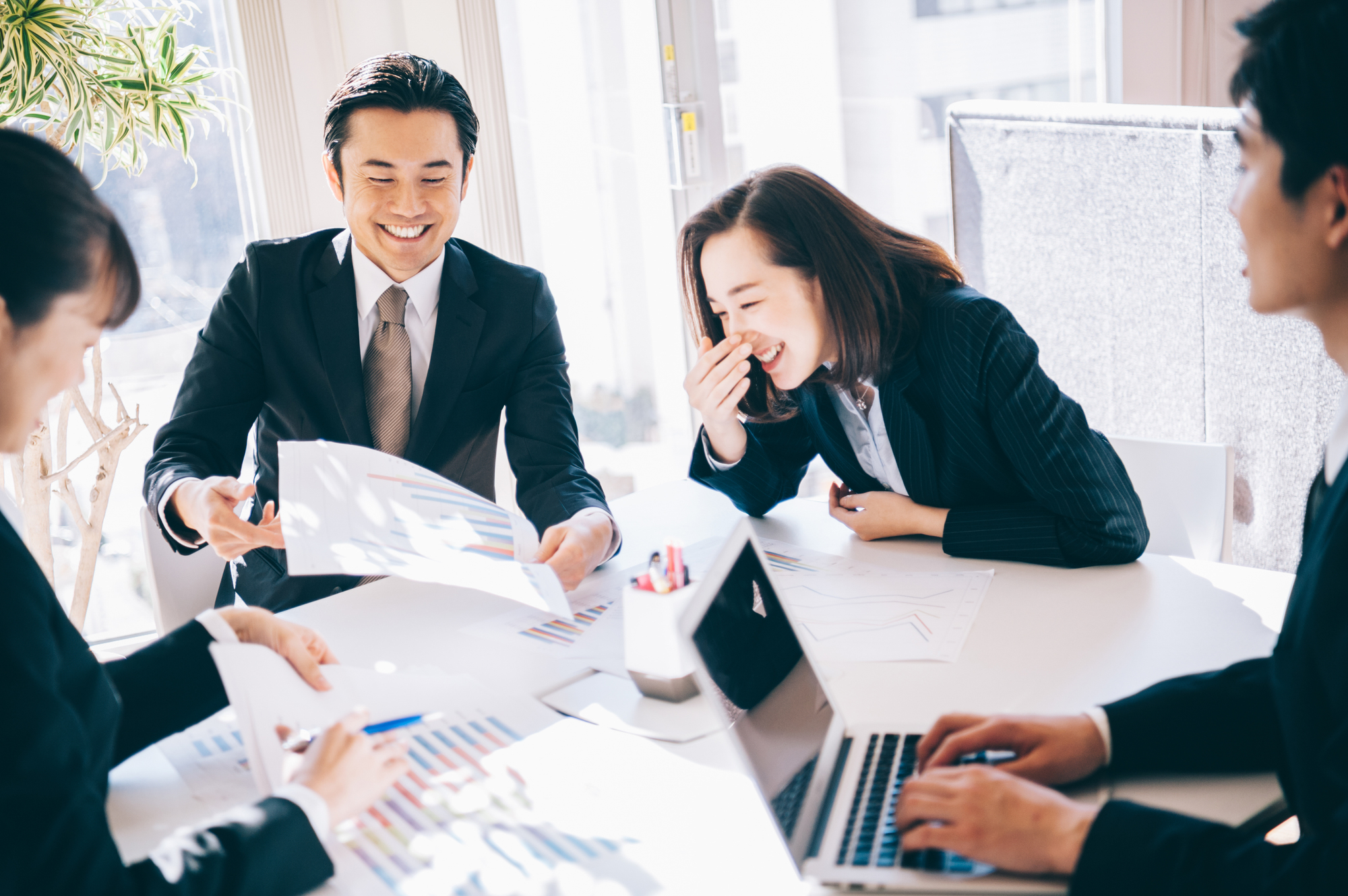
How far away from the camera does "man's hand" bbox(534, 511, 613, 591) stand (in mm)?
1544

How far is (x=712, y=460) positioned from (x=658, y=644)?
729mm

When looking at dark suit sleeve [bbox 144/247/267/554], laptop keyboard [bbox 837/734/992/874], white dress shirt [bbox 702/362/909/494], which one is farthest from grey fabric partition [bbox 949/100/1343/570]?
dark suit sleeve [bbox 144/247/267/554]

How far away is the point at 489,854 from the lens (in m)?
0.96

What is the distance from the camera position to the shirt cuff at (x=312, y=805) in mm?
965

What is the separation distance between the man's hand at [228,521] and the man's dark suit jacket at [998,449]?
3.08 feet

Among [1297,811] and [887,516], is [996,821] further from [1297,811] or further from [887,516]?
[887,516]

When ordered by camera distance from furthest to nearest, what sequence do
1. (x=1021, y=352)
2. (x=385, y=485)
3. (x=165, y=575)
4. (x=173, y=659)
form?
(x=165, y=575)
(x=1021, y=352)
(x=385, y=485)
(x=173, y=659)

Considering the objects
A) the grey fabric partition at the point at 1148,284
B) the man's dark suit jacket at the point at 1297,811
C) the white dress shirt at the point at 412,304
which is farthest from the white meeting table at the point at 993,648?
the grey fabric partition at the point at 1148,284

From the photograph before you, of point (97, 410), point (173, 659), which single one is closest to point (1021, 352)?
point (173, 659)

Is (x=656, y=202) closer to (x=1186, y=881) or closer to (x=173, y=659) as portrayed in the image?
(x=173, y=659)

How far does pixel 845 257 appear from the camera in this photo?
1.71 meters

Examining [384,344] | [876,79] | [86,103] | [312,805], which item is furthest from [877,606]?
[876,79]

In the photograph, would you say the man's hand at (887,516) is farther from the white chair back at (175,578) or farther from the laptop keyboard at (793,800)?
the white chair back at (175,578)

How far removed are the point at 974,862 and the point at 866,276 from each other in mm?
1004
